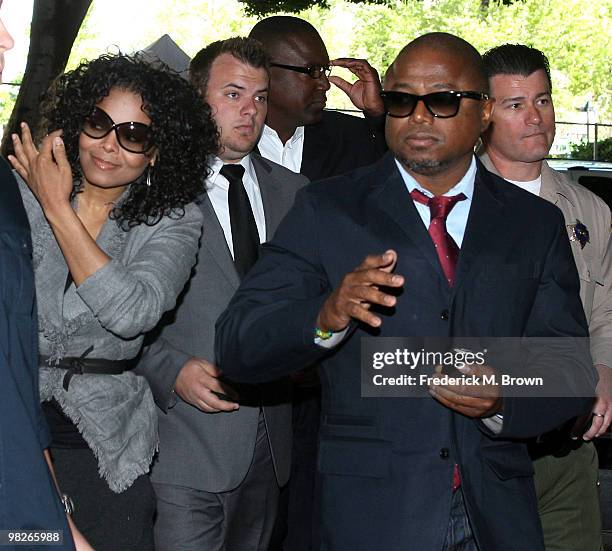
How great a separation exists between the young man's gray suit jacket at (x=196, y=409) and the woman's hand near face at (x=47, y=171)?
923 millimetres

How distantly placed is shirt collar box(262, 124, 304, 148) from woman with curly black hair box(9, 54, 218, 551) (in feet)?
5.17

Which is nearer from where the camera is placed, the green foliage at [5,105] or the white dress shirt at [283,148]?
the white dress shirt at [283,148]

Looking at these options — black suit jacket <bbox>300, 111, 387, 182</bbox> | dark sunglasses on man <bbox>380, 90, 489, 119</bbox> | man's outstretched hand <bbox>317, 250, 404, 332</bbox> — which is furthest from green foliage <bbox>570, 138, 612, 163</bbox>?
man's outstretched hand <bbox>317, 250, 404, 332</bbox>

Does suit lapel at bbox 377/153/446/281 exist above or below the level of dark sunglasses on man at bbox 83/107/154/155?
below

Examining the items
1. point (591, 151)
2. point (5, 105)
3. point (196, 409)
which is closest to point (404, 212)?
point (196, 409)

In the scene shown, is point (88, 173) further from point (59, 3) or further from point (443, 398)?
point (59, 3)

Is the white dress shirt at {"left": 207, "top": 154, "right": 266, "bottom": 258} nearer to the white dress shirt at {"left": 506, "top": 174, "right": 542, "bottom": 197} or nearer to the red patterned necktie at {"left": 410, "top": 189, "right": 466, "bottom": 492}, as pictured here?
the white dress shirt at {"left": 506, "top": 174, "right": 542, "bottom": 197}

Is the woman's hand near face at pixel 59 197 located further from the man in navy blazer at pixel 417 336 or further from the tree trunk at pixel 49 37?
the tree trunk at pixel 49 37

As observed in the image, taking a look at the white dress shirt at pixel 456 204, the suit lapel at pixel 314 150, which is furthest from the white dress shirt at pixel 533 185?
the white dress shirt at pixel 456 204

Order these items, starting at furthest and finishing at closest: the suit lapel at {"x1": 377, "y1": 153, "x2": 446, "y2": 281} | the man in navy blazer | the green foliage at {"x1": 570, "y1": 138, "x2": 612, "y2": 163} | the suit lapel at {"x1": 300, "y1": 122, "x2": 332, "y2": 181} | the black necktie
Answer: the green foliage at {"x1": 570, "y1": 138, "x2": 612, "y2": 163}, the suit lapel at {"x1": 300, "y1": 122, "x2": 332, "y2": 181}, the black necktie, the suit lapel at {"x1": 377, "y1": 153, "x2": 446, "y2": 281}, the man in navy blazer

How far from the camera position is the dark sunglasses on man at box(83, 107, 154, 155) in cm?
404

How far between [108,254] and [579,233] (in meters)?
2.16

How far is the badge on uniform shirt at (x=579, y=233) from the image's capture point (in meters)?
5.05

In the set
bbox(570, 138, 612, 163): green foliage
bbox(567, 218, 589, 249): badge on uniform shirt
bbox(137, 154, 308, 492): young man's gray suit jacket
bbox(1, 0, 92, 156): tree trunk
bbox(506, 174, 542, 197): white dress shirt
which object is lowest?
bbox(570, 138, 612, 163): green foliage
